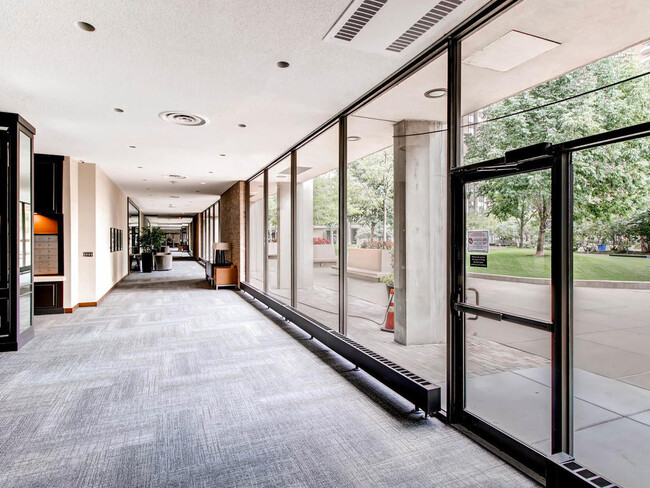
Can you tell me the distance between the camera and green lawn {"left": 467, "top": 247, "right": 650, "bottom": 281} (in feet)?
6.47

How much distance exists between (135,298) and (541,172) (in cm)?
832

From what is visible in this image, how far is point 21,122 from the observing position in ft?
15.8

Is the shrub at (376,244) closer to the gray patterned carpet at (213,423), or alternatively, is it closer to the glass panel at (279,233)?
the gray patterned carpet at (213,423)

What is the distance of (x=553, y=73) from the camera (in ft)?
9.64

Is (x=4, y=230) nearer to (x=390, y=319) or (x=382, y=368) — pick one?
(x=382, y=368)

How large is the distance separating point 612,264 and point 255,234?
28.1ft

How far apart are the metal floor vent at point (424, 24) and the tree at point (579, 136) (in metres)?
0.79

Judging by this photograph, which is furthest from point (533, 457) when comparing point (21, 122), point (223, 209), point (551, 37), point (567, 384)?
point (223, 209)

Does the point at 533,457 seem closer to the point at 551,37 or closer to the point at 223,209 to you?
the point at 551,37

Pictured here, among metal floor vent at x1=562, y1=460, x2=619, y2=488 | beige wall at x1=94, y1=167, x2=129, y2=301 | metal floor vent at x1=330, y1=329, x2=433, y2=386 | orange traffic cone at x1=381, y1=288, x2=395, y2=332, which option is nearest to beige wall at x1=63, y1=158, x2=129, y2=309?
beige wall at x1=94, y1=167, x2=129, y2=301

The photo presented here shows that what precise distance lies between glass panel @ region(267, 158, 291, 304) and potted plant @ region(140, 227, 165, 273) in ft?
26.7

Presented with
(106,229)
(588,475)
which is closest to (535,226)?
(588,475)

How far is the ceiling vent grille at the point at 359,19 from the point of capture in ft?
7.99

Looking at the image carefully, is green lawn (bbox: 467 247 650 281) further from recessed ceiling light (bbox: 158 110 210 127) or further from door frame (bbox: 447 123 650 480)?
recessed ceiling light (bbox: 158 110 210 127)
